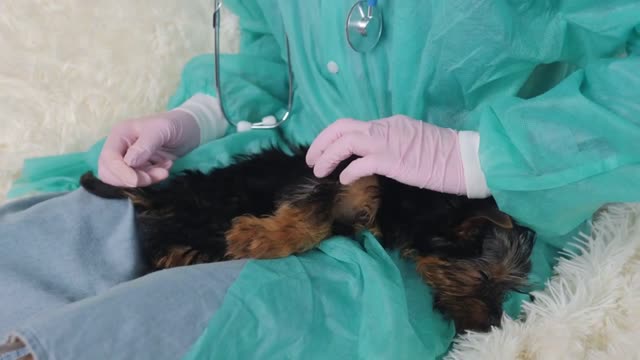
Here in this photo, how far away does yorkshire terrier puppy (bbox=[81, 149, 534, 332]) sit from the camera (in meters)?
0.66

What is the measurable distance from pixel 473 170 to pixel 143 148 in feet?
1.44

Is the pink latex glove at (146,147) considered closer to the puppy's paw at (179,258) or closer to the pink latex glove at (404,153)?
the puppy's paw at (179,258)

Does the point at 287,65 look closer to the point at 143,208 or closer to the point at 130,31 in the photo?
the point at 130,31

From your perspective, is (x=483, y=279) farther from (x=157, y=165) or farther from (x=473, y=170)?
(x=157, y=165)

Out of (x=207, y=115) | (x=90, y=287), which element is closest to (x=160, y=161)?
(x=207, y=115)

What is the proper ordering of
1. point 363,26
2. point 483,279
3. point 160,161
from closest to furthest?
point 483,279, point 363,26, point 160,161

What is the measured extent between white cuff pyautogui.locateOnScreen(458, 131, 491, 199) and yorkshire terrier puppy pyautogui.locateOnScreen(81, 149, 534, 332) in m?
0.01

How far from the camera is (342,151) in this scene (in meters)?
0.71

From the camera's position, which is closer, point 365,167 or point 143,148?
point 365,167

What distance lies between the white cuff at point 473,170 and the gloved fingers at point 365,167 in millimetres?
87

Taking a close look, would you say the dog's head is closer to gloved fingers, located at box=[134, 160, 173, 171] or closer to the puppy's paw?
the puppy's paw

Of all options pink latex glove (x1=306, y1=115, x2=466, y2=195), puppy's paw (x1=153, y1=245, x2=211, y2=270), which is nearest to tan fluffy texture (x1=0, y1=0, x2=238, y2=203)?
puppy's paw (x1=153, y1=245, x2=211, y2=270)

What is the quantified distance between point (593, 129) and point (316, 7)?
41 centimetres

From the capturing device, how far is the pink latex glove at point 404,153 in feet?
2.26
